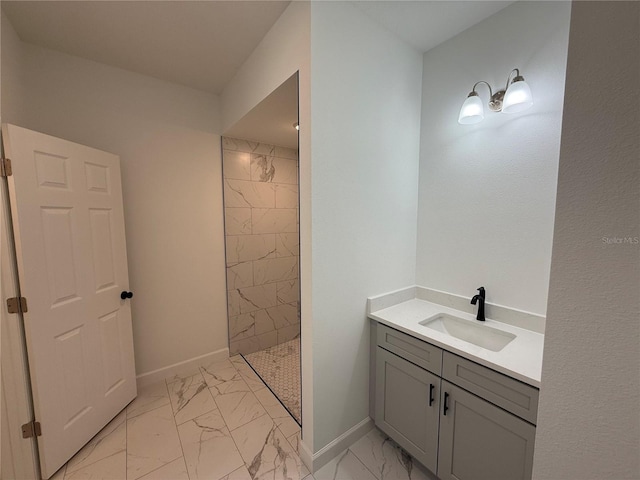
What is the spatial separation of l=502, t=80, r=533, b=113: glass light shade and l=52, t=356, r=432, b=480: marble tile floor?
2.13 metres

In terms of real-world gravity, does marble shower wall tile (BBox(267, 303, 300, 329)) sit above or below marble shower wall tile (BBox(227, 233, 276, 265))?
below

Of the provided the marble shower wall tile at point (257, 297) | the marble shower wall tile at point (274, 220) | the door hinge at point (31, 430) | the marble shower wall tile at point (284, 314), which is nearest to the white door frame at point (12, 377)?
the door hinge at point (31, 430)

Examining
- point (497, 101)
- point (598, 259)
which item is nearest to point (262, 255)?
point (497, 101)

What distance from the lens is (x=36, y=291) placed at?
145cm

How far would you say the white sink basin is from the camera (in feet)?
4.96

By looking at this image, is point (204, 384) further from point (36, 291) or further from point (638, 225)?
point (638, 225)

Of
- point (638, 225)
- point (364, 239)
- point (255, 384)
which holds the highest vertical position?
point (638, 225)

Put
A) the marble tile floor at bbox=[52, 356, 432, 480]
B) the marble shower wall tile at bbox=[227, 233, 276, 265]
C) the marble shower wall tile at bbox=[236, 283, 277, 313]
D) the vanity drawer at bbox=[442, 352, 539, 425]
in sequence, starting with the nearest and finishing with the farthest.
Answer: the vanity drawer at bbox=[442, 352, 539, 425], the marble tile floor at bbox=[52, 356, 432, 480], the marble shower wall tile at bbox=[227, 233, 276, 265], the marble shower wall tile at bbox=[236, 283, 277, 313]

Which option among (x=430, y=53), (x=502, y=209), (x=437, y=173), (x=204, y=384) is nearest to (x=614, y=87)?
(x=502, y=209)

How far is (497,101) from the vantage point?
5.01 feet

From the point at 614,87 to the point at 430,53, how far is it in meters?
1.77

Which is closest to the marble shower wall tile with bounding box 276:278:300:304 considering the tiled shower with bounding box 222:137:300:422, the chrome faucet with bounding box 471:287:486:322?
the tiled shower with bounding box 222:137:300:422

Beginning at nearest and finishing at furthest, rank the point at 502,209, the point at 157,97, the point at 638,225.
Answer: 1. the point at 638,225
2. the point at 502,209
3. the point at 157,97

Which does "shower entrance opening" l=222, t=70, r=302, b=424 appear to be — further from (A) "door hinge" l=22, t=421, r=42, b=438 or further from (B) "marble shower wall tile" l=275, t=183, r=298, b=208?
(A) "door hinge" l=22, t=421, r=42, b=438
